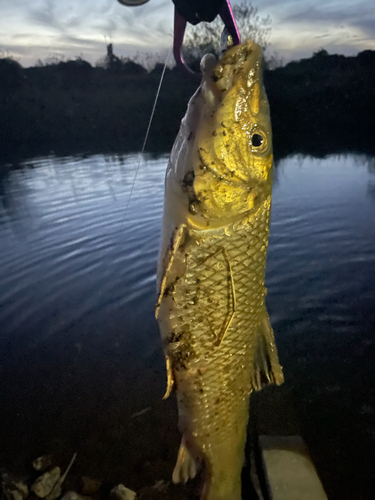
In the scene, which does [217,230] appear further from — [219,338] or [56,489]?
[56,489]

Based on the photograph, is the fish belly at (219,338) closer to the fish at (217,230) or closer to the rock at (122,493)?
the fish at (217,230)

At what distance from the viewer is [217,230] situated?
1403 millimetres

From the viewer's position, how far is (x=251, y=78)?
52.8 inches

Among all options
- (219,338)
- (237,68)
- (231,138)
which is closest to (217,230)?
(231,138)

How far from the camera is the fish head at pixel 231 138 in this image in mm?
1321

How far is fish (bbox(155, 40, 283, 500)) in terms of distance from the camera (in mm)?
1343

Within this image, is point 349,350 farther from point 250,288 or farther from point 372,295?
point 250,288

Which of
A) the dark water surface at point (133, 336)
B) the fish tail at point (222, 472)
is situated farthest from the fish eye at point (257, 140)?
the dark water surface at point (133, 336)

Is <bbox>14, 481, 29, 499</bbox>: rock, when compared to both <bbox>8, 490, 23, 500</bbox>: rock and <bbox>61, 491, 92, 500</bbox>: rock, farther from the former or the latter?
<bbox>61, 491, 92, 500</bbox>: rock

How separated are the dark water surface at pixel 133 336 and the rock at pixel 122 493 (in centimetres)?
16

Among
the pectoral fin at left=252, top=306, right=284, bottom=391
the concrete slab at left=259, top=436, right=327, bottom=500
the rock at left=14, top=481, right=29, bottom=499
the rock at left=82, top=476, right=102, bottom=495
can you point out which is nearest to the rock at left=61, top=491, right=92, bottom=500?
the rock at left=82, top=476, right=102, bottom=495

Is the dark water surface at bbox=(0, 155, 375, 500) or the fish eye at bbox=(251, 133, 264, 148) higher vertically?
the fish eye at bbox=(251, 133, 264, 148)

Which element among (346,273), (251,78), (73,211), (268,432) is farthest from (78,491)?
(73,211)

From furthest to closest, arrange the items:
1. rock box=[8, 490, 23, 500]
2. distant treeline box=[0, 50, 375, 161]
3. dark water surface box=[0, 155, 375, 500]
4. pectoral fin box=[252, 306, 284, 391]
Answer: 1. distant treeline box=[0, 50, 375, 161]
2. dark water surface box=[0, 155, 375, 500]
3. rock box=[8, 490, 23, 500]
4. pectoral fin box=[252, 306, 284, 391]
